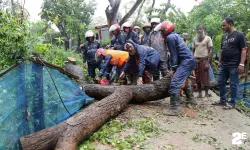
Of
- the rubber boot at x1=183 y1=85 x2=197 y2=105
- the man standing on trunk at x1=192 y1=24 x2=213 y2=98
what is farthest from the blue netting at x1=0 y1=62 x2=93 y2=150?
the man standing on trunk at x1=192 y1=24 x2=213 y2=98

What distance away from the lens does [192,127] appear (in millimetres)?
4238

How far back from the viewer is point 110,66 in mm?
6387

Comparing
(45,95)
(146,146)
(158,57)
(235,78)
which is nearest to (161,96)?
(158,57)

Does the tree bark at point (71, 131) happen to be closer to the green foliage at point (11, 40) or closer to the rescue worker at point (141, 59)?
the green foliage at point (11, 40)

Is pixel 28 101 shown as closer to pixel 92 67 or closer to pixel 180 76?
pixel 180 76

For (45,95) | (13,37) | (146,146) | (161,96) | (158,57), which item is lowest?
(146,146)

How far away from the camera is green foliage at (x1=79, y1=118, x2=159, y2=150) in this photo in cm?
359

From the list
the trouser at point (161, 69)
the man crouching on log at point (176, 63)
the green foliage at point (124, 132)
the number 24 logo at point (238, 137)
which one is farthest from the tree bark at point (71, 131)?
the trouser at point (161, 69)

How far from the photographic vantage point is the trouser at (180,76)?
15.7 ft

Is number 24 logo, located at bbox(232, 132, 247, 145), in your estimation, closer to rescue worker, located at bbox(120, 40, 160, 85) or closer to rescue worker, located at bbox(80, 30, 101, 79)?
rescue worker, located at bbox(120, 40, 160, 85)

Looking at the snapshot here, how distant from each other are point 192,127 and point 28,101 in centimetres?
255

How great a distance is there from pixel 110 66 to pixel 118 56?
358mm

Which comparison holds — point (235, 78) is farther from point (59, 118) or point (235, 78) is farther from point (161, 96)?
point (59, 118)

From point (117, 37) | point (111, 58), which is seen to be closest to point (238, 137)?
point (111, 58)
